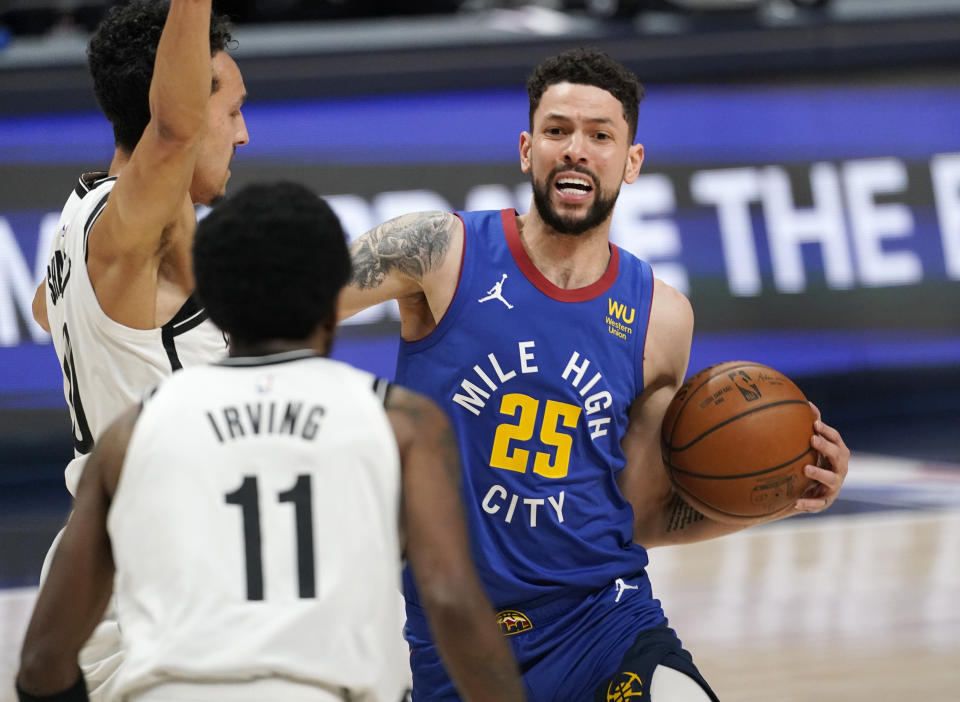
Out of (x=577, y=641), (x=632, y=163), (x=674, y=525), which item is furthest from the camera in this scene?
(x=674, y=525)

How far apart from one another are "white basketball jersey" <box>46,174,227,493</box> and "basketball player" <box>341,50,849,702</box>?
0.68 metres

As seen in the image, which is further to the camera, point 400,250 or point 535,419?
point 400,250

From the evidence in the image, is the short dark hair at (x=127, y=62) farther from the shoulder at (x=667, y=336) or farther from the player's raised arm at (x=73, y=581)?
the shoulder at (x=667, y=336)

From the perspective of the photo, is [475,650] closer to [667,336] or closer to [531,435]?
[531,435]

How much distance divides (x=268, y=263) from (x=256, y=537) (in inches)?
17.1

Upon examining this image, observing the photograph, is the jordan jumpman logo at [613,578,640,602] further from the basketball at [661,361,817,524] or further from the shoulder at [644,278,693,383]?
the shoulder at [644,278,693,383]

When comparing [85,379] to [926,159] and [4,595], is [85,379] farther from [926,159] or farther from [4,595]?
[926,159]

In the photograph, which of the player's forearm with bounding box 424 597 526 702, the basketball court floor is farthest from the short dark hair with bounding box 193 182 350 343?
the basketball court floor

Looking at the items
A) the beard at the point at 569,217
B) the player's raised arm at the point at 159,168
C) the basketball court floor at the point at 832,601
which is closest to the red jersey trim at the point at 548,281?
the beard at the point at 569,217

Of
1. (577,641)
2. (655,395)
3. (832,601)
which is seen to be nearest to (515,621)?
(577,641)

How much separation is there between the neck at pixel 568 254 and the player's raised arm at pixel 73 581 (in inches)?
67.7

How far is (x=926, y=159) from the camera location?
9.27m

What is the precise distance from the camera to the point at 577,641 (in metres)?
3.33

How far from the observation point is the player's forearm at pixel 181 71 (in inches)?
104
